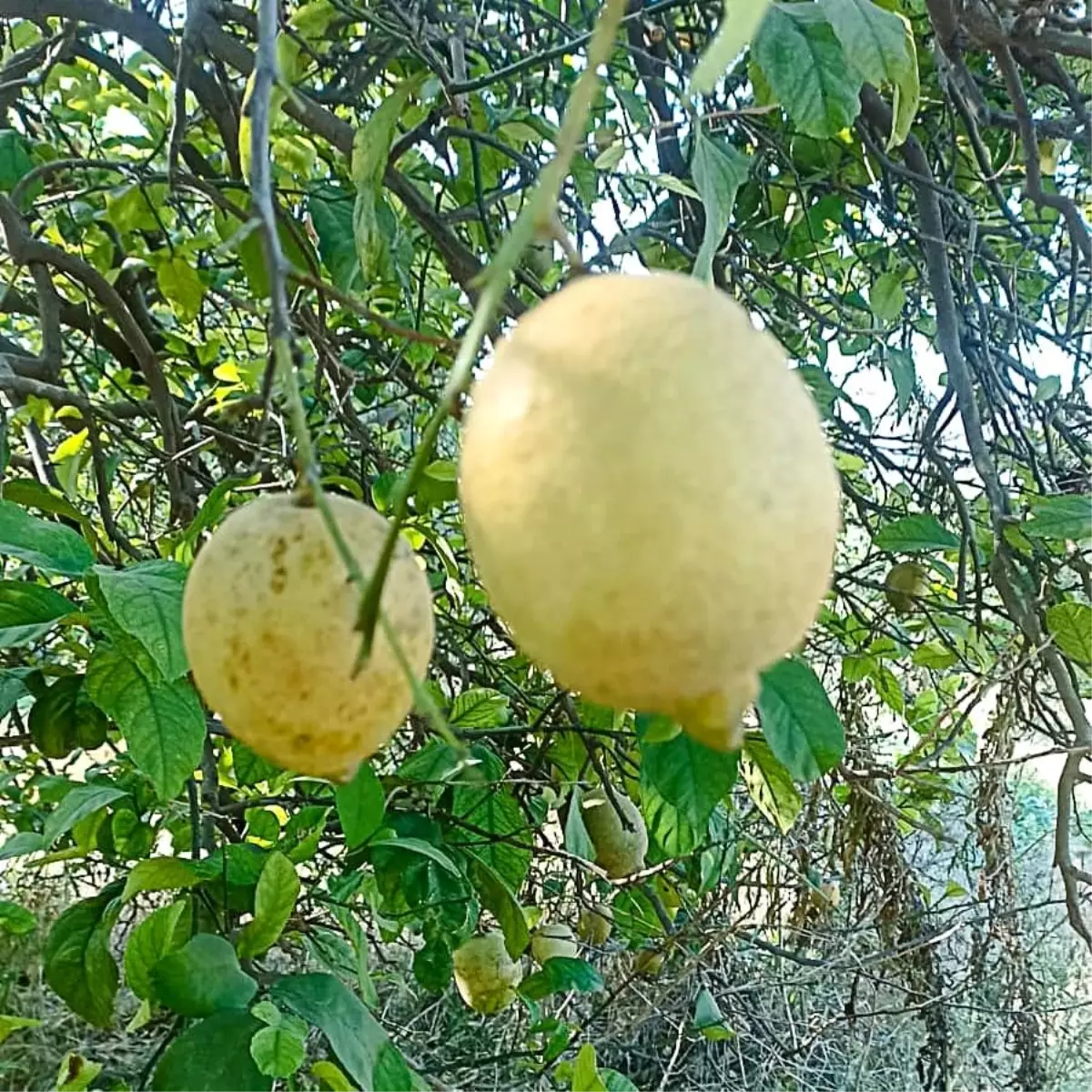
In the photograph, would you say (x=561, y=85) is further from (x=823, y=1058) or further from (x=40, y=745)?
(x=823, y=1058)

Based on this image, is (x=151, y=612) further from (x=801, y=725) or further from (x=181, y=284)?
(x=181, y=284)

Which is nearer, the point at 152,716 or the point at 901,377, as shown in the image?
the point at 152,716

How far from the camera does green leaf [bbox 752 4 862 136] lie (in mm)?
1133

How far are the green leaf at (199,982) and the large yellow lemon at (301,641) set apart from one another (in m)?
0.58

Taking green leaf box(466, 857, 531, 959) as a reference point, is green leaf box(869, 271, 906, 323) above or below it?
above

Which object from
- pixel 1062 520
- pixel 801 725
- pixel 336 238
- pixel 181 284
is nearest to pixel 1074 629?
pixel 1062 520

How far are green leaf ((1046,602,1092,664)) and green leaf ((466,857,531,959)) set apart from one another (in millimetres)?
733

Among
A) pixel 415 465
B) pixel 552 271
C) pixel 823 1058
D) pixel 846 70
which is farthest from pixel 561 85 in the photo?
pixel 823 1058

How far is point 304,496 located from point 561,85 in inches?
67.4

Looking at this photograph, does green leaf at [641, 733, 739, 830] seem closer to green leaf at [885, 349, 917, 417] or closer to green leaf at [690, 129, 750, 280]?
green leaf at [690, 129, 750, 280]

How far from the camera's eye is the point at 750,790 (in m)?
1.31

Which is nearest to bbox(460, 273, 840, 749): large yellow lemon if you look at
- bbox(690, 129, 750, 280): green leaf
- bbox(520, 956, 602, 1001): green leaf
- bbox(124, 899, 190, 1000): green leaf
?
bbox(690, 129, 750, 280): green leaf

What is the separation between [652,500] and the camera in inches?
15.2

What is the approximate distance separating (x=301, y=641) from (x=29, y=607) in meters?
0.63
